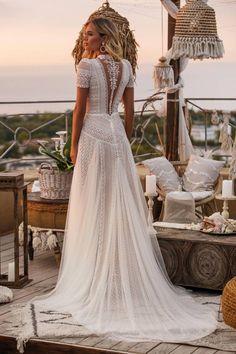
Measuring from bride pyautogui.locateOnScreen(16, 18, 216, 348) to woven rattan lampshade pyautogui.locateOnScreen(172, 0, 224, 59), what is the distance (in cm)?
180

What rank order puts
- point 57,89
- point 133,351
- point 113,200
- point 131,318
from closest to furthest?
point 133,351 → point 131,318 → point 113,200 → point 57,89

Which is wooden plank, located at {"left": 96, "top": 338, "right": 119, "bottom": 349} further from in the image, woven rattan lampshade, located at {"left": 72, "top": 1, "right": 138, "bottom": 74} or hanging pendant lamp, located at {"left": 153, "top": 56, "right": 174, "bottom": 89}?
hanging pendant lamp, located at {"left": 153, "top": 56, "right": 174, "bottom": 89}

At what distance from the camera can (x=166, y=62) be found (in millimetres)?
7141

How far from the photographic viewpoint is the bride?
4754 mm

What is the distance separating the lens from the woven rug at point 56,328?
4211 mm

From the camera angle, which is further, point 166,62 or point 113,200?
point 166,62

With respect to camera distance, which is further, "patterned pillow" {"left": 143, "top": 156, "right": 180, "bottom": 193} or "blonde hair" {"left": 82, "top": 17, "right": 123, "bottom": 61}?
"patterned pillow" {"left": 143, "top": 156, "right": 180, "bottom": 193}

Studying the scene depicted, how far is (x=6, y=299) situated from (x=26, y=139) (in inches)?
125

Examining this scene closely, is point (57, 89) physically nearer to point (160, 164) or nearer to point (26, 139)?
point (26, 139)

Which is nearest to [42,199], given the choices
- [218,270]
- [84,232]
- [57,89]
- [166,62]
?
[84,232]

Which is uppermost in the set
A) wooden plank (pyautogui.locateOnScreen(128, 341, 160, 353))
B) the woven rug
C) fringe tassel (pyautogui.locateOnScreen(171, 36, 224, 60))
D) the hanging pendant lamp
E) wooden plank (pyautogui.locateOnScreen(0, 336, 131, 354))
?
fringe tassel (pyautogui.locateOnScreen(171, 36, 224, 60))

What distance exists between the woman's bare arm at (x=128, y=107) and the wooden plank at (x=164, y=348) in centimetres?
147

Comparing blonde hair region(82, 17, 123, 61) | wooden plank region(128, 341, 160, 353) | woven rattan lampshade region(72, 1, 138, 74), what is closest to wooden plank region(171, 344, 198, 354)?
wooden plank region(128, 341, 160, 353)

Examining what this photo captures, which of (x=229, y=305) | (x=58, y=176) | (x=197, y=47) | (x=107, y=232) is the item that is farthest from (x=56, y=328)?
(x=197, y=47)
